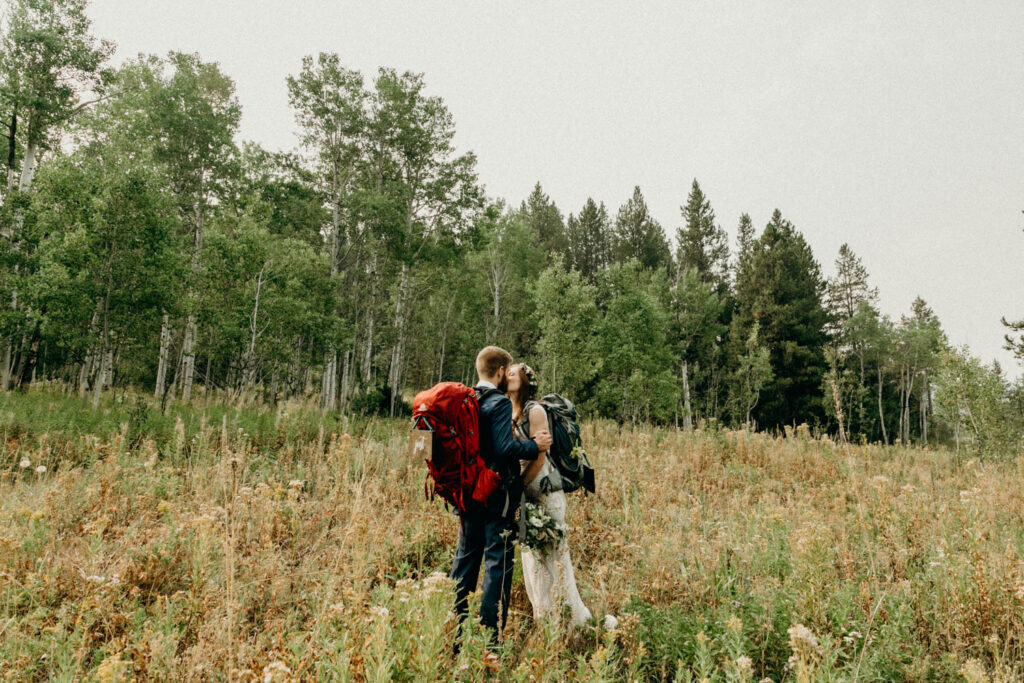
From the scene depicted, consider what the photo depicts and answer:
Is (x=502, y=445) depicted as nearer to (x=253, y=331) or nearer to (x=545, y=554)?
(x=545, y=554)

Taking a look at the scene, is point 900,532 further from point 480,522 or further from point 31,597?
point 31,597

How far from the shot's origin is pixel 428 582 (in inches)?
108

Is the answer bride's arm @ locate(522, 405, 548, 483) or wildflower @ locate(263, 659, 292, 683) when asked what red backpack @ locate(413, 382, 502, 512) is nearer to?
bride's arm @ locate(522, 405, 548, 483)

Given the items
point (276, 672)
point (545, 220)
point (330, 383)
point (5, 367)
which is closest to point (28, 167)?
point (5, 367)

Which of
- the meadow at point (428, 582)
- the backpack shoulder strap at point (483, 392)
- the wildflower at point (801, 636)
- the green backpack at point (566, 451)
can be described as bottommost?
the meadow at point (428, 582)

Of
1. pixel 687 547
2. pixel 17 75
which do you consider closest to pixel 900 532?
pixel 687 547

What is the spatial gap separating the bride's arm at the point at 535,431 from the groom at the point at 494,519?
0.08 meters

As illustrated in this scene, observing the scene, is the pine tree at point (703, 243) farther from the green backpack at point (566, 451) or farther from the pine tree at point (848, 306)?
the green backpack at point (566, 451)

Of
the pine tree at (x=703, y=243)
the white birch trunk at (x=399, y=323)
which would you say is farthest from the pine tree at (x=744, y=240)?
the white birch trunk at (x=399, y=323)

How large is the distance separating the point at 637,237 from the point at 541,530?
4315 centimetres

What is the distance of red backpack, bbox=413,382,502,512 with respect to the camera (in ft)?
10.4

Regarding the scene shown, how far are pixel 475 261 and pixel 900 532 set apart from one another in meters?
25.4

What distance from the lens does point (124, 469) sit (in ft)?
19.2

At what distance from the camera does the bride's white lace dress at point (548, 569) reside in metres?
3.43
